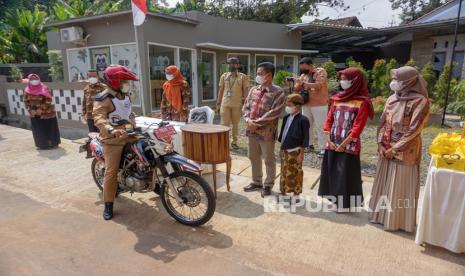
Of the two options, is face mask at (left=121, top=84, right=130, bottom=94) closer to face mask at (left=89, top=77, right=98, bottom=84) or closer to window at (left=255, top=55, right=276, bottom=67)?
face mask at (left=89, top=77, right=98, bottom=84)

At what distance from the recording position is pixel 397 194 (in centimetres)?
325

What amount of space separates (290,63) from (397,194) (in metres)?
12.8

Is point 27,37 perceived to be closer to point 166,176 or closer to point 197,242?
point 166,176

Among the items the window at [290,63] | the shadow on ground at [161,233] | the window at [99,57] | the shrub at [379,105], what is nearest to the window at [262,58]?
the window at [290,63]

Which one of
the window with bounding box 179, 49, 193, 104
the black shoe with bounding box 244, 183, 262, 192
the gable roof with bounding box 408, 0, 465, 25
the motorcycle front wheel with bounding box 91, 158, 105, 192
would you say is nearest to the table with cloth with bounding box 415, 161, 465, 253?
the black shoe with bounding box 244, 183, 262, 192

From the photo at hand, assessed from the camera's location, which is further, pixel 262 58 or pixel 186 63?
pixel 262 58

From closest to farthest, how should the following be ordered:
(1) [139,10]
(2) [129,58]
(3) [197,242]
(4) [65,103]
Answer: (3) [197,242]
(1) [139,10]
(4) [65,103]
(2) [129,58]

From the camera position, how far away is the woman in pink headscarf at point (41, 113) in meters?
6.31

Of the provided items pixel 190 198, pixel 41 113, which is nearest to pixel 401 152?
pixel 190 198

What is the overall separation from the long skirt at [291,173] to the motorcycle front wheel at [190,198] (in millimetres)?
1057

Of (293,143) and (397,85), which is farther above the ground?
(397,85)

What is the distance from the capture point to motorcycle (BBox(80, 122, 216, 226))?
11.3 feet

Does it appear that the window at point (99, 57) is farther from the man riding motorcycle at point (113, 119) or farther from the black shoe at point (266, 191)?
the black shoe at point (266, 191)

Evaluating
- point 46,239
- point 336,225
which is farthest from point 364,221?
point 46,239
